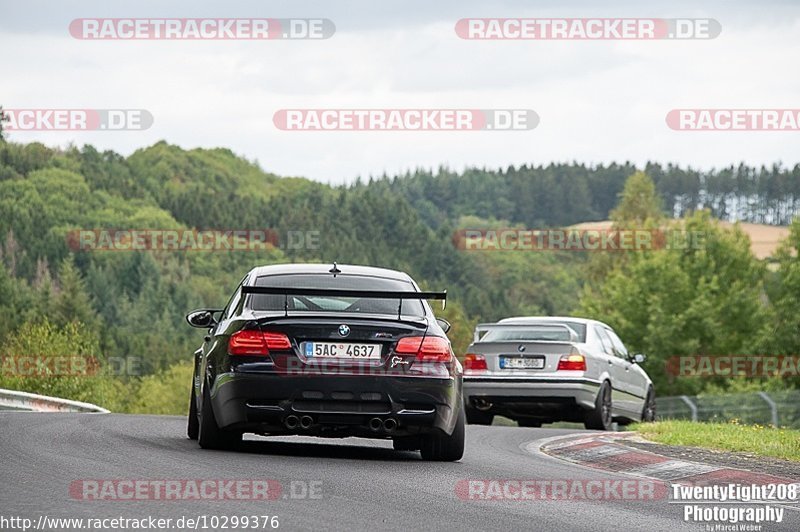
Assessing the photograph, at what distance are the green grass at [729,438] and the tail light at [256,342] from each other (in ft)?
15.2

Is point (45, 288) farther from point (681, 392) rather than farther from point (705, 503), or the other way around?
point (705, 503)

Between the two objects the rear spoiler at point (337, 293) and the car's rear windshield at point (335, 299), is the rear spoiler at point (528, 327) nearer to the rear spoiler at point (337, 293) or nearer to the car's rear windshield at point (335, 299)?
the car's rear windshield at point (335, 299)

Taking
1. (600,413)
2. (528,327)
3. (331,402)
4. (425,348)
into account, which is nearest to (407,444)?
(425,348)

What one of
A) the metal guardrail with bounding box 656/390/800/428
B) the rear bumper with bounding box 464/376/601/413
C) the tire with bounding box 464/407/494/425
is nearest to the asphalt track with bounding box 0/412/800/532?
the rear bumper with bounding box 464/376/601/413

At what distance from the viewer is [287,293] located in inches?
438

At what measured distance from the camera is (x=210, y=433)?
1144cm

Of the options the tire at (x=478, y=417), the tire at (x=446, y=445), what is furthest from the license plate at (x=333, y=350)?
the tire at (x=478, y=417)

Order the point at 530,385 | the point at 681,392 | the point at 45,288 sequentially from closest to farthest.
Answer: the point at 530,385
the point at 681,392
the point at 45,288

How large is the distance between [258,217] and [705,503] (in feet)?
533

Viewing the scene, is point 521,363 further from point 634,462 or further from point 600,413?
point 634,462

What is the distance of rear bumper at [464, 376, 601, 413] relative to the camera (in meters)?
19.2

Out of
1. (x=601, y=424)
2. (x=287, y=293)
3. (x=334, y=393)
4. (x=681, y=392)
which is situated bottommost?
(x=681, y=392)

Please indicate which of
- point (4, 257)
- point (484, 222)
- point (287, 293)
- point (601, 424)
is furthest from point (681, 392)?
point (484, 222)

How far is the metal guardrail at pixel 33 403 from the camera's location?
2291 centimetres
